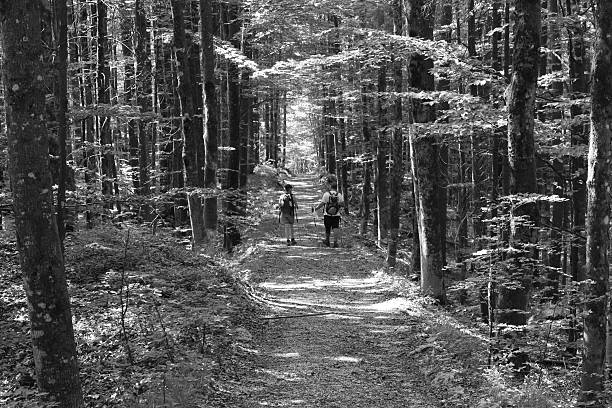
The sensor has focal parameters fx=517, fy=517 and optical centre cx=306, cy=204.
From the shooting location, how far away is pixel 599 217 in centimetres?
666

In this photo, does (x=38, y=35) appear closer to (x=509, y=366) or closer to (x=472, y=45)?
(x=509, y=366)

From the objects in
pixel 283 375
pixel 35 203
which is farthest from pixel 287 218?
pixel 35 203

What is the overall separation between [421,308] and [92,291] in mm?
6739

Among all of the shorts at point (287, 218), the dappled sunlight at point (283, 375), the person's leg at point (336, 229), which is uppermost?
the shorts at point (287, 218)

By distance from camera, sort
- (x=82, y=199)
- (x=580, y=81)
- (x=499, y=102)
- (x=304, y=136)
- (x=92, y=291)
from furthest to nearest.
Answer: (x=304, y=136) → (x=82, y=199) → (x=580, y=81) → (x=499, y=102) → (x=92, y=291)

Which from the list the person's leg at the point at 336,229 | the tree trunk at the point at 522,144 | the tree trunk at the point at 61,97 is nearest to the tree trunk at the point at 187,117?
the tree trunk at the point at 61,97

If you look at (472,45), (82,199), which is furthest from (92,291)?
(472,45)

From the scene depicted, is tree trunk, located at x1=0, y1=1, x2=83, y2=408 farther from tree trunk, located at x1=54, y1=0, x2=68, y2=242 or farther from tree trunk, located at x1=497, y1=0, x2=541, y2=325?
tree trunk, located at x1=54, y1=0, x2=68, y2=242

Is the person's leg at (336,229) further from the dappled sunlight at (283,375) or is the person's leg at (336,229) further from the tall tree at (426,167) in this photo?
the dappled sunlight at (283,375)

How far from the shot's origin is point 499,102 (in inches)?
431

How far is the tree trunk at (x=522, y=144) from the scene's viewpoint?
23.4 ft

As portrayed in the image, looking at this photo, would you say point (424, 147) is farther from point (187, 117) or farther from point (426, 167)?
point (187, 117)

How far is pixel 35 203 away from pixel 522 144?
6.24m

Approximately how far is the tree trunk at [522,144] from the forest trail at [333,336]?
1719 millimetres
